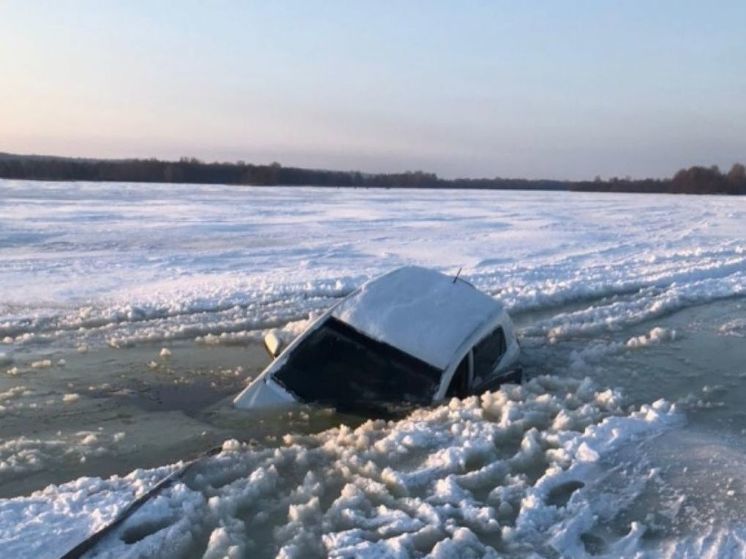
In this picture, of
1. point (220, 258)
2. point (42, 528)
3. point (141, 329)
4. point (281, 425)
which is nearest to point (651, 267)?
point (220, 258)

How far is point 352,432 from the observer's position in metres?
7.48

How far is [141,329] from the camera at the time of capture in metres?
12.0

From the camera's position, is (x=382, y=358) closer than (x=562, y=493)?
No

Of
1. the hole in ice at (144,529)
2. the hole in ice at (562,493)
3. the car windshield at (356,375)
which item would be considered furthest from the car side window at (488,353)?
the hole in ice at (144,529)

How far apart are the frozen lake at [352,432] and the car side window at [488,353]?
48cm

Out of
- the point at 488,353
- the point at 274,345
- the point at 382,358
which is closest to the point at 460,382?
the point at 488,353

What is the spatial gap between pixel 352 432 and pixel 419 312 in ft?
5.66

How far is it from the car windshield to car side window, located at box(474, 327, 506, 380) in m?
0.80

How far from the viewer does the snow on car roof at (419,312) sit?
821cm

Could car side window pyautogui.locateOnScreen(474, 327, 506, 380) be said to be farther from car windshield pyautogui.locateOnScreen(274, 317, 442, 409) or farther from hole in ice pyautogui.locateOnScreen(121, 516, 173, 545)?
hole in ice pyautogui.locateOnScreen(121, 516, 173, 545)

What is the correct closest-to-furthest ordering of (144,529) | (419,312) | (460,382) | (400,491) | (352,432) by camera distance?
(144,529)
(400,491)
(352,432)
(460,382)
(419,312)

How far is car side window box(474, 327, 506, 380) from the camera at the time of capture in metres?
8.65

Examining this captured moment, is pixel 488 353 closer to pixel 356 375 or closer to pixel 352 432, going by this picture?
pixel 356 375

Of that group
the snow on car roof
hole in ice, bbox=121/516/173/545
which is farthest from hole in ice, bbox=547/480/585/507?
hole in ice, bbox=121/516/173/545
